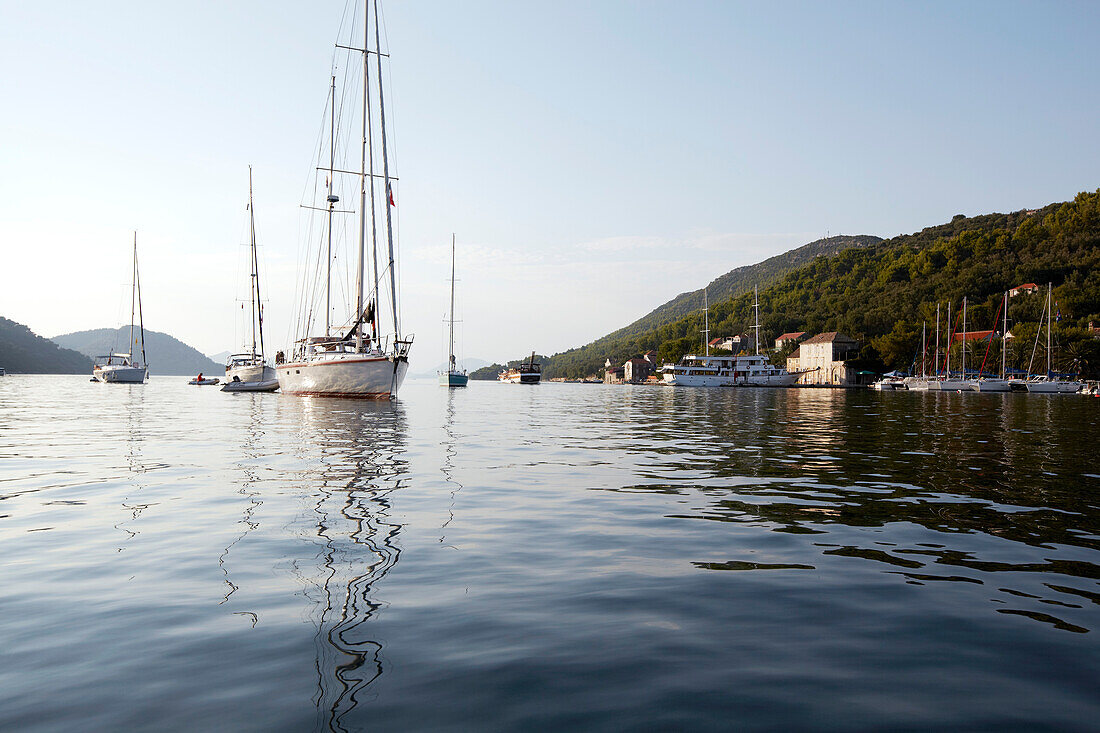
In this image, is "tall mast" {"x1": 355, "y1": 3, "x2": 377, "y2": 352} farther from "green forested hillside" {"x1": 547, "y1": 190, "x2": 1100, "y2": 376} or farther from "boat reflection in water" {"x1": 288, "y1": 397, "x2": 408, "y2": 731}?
"green forested hillside" {"x1": 547, "y1": 190, "x2": 1100, "y2": 376}

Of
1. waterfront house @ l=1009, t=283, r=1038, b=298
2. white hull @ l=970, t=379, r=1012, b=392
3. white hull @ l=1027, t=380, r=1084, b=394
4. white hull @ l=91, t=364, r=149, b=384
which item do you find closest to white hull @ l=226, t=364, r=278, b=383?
white hull @ l=91, t=364, r=149, b=384

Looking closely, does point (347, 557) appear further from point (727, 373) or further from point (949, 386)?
point (727, 373)

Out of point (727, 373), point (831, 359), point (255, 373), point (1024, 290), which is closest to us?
point (255, 373)

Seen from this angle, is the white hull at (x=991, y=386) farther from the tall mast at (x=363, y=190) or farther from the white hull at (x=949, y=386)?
the tall mast at (x=363, y=190)

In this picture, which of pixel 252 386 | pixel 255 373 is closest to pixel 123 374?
pixel 255 373

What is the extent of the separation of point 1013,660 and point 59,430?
27.3m

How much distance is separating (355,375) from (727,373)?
9689cm

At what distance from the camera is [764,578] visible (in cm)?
650

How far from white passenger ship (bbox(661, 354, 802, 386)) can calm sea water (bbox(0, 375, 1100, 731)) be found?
11497cm

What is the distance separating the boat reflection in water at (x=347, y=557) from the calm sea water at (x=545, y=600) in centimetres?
4

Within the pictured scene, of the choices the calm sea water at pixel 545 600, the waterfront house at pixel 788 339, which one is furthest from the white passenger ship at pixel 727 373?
the calm sea water at pixel 545 600

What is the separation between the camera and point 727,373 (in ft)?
423

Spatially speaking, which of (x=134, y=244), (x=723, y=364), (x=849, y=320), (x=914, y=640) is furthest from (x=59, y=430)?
(x=849, y=320)

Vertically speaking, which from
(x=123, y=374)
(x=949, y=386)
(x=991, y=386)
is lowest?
(x=949, y=386)
